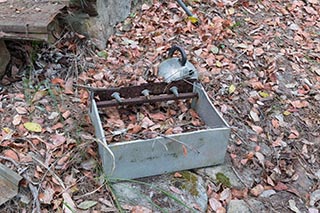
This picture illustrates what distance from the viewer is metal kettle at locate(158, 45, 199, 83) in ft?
7.45

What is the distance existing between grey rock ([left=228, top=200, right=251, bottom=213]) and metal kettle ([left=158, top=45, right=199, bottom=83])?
2.49ft

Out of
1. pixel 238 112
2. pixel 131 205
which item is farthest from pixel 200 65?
pixel 131 205

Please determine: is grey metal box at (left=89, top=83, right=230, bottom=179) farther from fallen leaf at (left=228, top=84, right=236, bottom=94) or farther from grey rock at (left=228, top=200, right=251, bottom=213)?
fallen leaf at (left=228, top=84, right=236, bottom=94)

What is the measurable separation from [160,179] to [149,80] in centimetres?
74

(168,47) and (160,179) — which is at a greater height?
(168,47)

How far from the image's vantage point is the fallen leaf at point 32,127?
1967 millimetres

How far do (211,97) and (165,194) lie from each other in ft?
2.69

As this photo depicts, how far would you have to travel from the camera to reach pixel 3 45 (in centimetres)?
215

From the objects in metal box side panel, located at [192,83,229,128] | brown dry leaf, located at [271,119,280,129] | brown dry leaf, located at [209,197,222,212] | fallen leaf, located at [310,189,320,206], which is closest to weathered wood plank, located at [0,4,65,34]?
metal box side panel, located at [192,83,229,128]

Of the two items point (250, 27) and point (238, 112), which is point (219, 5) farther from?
point (238, 112)

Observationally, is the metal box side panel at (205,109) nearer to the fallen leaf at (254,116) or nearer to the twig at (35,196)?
the fallen leaf at (254,116)

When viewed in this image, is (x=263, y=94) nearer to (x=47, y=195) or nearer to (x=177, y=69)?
(x=177, y=69)

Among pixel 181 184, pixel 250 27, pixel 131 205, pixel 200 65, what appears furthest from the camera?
pixel 250 27

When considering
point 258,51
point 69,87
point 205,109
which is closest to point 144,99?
point 205,109
